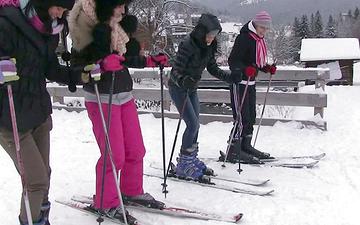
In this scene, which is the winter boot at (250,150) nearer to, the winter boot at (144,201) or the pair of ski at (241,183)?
the pair of ski at (241,183)

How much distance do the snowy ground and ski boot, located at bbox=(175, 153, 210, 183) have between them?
137mm

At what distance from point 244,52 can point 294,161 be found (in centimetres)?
152

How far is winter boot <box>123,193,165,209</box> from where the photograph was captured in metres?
4.12

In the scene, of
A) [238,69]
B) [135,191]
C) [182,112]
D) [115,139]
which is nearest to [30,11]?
[115,139]

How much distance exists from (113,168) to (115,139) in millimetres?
240

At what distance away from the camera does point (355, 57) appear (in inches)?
1193

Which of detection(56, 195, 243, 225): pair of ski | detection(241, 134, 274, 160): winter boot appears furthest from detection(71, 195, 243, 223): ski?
detection(241, 134, 274, 160): winter boot

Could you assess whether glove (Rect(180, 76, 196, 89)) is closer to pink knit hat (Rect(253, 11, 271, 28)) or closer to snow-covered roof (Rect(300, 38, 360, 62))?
pink knit hat (Rect(253, 11, 271, 28))

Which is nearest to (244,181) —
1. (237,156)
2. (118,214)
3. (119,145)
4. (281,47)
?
(237,156)

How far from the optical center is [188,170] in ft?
16.6

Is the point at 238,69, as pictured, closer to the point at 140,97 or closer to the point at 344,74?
the point at 140,97

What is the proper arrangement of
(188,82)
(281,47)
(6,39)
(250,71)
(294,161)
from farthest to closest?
(281,47)
(294,161)
(250,71)
(188,82)
(6,39)

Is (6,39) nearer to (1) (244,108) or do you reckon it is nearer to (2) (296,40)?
(1) (244,108)

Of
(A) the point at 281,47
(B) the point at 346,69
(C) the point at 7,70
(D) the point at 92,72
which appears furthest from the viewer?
(A) the point at 281,47
